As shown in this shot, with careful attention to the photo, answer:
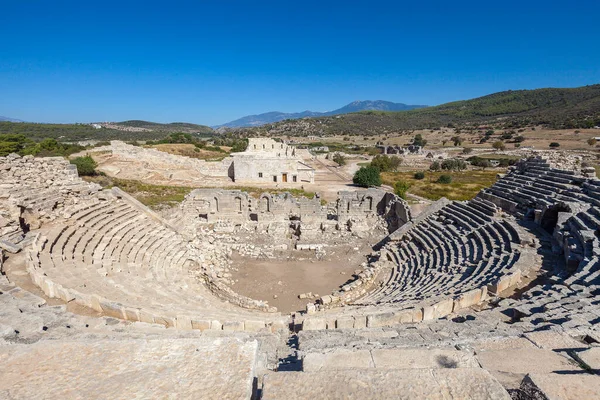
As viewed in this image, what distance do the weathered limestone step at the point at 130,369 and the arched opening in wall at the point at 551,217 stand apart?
1603 cm

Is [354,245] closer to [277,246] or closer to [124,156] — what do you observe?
[277,246]

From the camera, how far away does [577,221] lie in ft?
41.6

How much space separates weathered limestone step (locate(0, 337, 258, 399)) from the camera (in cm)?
353

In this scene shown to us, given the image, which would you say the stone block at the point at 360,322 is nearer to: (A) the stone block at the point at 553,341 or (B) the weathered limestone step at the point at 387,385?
(A) the stone block at the point at 553,341

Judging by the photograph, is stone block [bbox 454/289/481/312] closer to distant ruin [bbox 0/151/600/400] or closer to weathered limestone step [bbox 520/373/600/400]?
distant ruin [bbox 0/151/600/400]

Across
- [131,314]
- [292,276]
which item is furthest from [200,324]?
[292,276]

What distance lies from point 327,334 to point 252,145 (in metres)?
44.7

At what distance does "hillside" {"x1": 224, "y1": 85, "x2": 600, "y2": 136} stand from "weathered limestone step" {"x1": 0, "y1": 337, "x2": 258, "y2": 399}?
101 m

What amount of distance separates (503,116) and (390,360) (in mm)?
157250

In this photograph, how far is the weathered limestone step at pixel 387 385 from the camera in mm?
3316

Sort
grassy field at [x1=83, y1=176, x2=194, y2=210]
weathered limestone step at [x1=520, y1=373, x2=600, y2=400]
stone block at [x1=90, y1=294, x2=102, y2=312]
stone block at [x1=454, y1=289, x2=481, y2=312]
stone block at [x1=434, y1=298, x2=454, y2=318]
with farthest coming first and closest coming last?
grassy field at [x1=83, y1=176, x2=194, y2=210] → stone block at [x1=454, y1=289, x2=481, y2=312] → stone block at [x1=434, y1=298, x2=454, y2=318] → stone block at [x1=90, y1=294, x2=102, y2=312] → weathered limestone step at [x1=520, y1=373, x2=600, y2=400]

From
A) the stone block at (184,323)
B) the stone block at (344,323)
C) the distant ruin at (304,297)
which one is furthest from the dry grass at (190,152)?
the stone block at (344,323)

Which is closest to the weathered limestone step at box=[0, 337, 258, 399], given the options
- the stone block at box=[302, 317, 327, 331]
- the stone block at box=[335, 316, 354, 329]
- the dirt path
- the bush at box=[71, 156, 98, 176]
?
the stone block at box=[302, 317, 327, 331]

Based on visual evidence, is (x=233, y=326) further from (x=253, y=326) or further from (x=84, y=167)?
(x=84, y=167)
